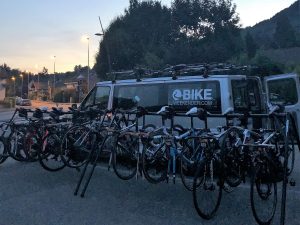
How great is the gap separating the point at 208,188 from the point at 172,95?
3777 mm

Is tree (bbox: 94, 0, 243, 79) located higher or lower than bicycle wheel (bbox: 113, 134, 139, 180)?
higher

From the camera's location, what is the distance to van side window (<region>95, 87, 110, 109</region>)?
10344 millimetres

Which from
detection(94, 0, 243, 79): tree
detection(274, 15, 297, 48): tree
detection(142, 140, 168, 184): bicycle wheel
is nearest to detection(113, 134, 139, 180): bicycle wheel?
detection(142, 140, 168, 184): bicycle wheel

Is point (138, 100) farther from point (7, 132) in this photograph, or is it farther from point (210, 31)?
point (210, 31)

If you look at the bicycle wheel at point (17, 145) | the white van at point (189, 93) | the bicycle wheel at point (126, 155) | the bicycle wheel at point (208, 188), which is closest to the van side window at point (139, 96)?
the white van at point (189, 93)

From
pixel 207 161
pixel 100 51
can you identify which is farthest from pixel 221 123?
pixel 100 51

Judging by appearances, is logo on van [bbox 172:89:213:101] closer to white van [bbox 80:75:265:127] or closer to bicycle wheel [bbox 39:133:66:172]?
white van [bbox 80:75:265:127]

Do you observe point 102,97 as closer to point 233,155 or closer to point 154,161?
point 154,161

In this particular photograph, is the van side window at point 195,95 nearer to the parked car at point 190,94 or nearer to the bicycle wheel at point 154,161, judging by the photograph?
the parked car at point 190,94

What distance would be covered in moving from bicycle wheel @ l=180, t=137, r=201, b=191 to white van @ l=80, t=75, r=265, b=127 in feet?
6.94

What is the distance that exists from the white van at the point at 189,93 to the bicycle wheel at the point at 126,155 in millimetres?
1896

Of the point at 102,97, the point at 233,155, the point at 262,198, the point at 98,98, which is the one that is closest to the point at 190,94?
the point at 102,97

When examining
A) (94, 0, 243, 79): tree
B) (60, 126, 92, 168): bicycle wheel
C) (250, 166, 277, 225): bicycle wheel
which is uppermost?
(94, 0, 243, 79): tree

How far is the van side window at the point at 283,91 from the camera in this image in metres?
10.7
